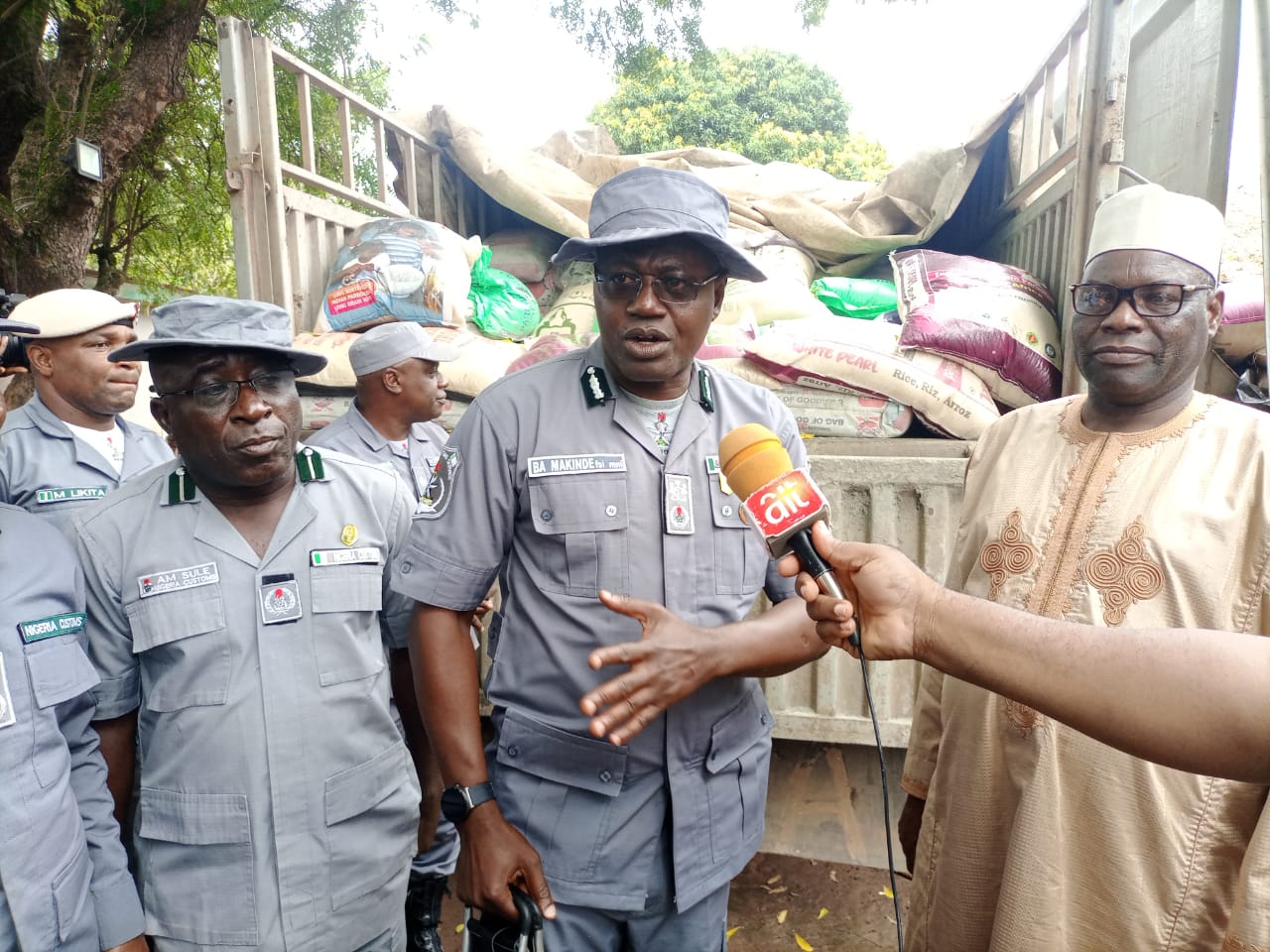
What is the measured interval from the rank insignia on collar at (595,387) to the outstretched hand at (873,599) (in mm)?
605

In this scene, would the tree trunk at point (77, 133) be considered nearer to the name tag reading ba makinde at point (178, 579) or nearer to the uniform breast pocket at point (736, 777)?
the name tag reading ba makinde at point (178, 579)

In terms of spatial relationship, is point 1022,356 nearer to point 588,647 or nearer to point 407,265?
point 588,647

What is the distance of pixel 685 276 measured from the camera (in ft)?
4.64

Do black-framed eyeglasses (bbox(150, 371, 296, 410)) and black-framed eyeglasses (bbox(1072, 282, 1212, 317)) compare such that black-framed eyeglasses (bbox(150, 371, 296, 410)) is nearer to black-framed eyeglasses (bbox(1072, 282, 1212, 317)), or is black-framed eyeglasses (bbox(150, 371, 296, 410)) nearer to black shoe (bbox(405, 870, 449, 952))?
black-framed eyeglasses (bbox(1072, 282, 1212, 317))

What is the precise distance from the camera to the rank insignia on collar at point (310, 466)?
5.49 feet

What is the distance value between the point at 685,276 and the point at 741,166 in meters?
3.95

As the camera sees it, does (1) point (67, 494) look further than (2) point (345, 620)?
Yes

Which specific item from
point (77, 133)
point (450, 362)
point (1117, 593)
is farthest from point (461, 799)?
point (77, 133)

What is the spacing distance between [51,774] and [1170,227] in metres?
2.10

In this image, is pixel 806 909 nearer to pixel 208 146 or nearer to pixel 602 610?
pixel 602 610

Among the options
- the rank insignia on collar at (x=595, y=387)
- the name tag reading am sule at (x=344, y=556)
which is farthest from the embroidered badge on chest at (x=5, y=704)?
the rank insignia on collar at (x=595, y=387)

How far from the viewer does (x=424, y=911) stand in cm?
260

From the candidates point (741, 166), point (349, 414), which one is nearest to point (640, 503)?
point (349, 414)

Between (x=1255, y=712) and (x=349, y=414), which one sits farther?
(x=349, y=414)
